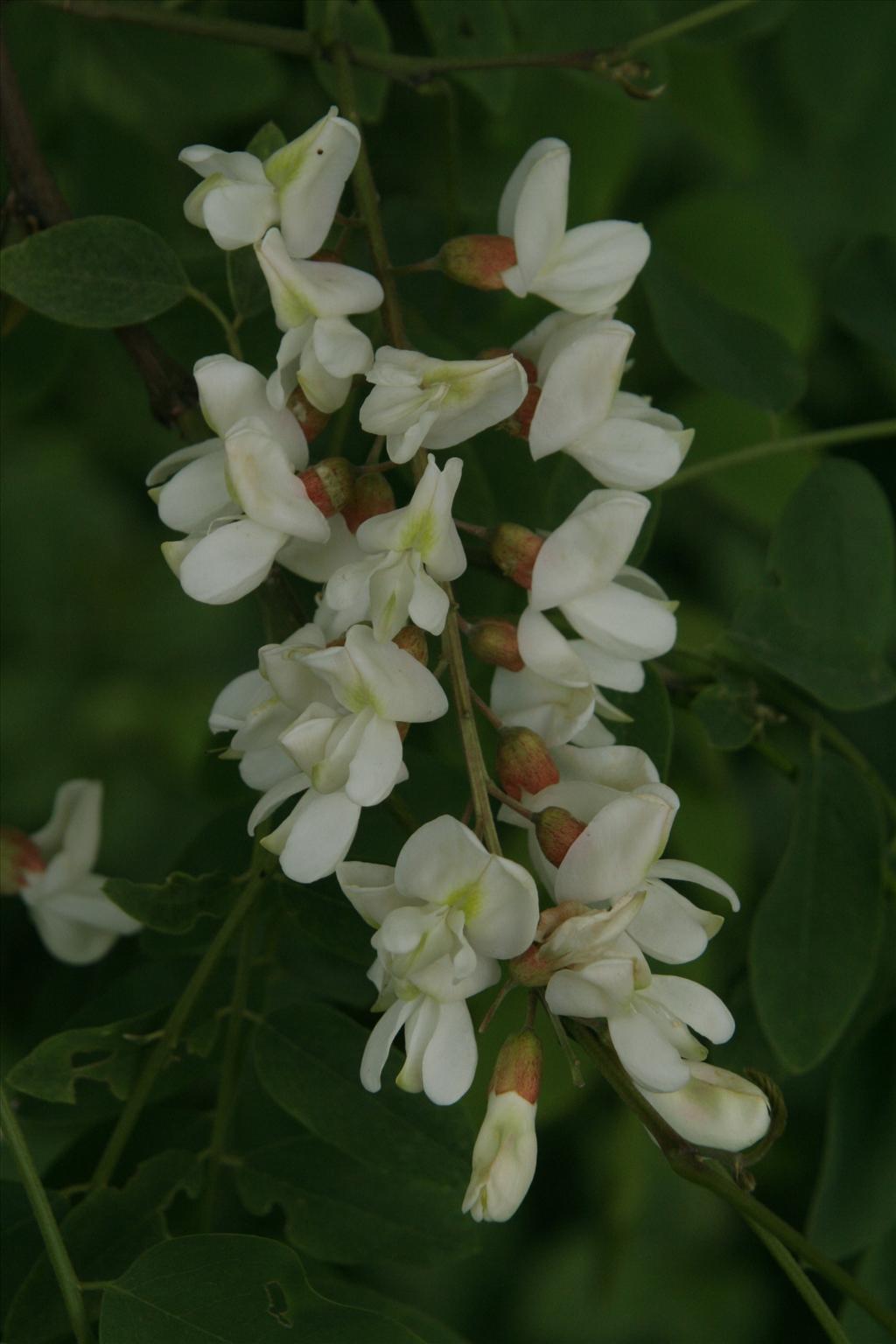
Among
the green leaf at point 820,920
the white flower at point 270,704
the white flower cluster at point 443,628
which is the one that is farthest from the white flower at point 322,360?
the green leaf at point 820,920

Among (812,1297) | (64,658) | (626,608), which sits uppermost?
(626,608)

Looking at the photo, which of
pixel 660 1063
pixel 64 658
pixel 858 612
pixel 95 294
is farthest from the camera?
pixel 64 658

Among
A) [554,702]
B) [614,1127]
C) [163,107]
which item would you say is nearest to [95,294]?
[554,702]

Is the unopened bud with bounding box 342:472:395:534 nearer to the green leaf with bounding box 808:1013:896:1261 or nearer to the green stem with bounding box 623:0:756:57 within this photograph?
the green stem with bounding box 623:0:756:57

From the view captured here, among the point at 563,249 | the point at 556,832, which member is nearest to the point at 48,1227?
the point at 556,832

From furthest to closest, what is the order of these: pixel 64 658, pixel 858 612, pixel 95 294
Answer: pixel 64 658, pixel 858 612, pixel 95 294

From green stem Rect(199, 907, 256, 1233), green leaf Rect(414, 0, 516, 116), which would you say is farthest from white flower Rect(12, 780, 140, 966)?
green leaf Rect(414, 0, 516, 116)

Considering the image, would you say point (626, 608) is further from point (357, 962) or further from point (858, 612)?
point (858, 612)
